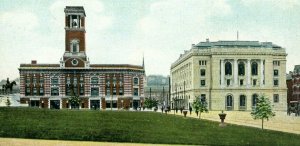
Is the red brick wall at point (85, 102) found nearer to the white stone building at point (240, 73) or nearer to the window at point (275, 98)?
the white stone building at point (240, 73)

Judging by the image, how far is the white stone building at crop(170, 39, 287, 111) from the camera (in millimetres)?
80812

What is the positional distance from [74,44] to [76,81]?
7.21 m

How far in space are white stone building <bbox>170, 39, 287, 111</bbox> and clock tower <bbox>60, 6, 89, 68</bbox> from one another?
22390 mm

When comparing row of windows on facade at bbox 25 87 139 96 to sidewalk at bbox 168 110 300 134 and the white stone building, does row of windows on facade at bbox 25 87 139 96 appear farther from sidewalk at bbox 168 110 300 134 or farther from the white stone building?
sidewalk at bbox 168 110 300 134

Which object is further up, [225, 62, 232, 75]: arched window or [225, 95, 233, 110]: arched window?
[225, 62, 232, 75]: arched window

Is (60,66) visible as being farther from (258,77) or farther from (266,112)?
(266,112)

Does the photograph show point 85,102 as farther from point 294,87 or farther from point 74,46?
point 294,87

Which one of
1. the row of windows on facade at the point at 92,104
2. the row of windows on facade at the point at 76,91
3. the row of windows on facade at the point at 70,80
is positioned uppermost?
the row of windows on facade at the point at 70,80

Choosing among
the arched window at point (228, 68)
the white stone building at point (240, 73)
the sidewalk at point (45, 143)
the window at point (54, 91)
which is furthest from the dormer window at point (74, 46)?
the sidewalk at point (45, 143)

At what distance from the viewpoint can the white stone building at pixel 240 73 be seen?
8081 cm

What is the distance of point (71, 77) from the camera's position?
299 feet

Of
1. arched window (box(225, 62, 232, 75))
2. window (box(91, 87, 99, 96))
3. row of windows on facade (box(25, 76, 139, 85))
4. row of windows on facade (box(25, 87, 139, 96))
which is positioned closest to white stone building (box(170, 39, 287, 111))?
arched window (box(225, 62, 232, 75))

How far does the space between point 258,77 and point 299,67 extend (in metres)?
6.97

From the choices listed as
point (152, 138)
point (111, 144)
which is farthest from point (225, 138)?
point (111, 144)
